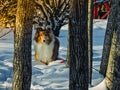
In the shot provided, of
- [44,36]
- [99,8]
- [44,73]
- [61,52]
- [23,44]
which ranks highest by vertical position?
[23,44]

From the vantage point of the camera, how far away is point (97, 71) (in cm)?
1309

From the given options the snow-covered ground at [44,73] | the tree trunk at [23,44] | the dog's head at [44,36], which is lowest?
the snow-covered ground at [44,73]

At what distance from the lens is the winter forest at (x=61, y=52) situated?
8.04 metres

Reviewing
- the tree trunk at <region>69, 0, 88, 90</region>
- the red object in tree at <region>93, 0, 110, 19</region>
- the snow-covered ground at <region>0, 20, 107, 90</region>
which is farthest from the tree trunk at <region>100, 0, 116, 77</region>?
the red object in tree at <region>93, 0, 110, 19</region>

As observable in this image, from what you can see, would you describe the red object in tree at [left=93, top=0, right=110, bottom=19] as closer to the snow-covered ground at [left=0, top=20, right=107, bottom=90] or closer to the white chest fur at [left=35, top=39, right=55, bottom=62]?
the snow-covered ground at [left=0, top=20, right=107, bottom=90]

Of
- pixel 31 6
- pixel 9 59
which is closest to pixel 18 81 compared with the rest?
pixel 31 6

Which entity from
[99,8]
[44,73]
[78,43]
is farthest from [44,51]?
[99,8]

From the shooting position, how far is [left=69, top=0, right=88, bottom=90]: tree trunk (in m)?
7.92

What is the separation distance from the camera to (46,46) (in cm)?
1623

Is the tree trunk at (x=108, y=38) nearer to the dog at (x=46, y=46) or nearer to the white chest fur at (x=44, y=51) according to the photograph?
the dog at (x=46, y=46)

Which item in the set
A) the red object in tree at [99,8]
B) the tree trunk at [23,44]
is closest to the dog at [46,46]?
the tree trunk at [23,44]

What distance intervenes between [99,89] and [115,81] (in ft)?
9.57

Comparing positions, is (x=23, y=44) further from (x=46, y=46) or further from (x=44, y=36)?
(x=46, y=46)

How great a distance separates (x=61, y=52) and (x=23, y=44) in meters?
9.99
